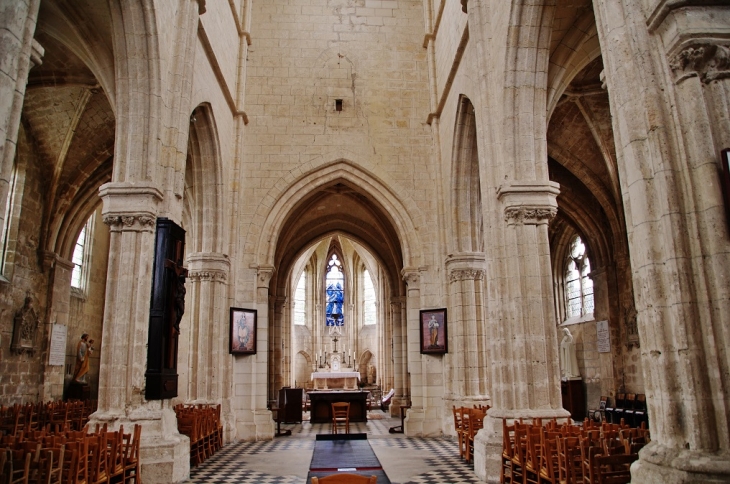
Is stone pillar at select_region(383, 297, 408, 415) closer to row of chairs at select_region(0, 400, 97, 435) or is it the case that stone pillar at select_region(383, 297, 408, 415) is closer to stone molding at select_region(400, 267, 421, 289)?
stone molding at select_region(400, 267, 421, 289)

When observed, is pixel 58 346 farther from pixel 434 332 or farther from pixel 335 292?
pixel 335 292

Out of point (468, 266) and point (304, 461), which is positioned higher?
point (468, 266)

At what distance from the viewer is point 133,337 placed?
7.62 meters

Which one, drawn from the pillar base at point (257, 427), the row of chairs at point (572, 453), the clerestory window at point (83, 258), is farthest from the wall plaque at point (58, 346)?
the row of chairs at point (572, 453)

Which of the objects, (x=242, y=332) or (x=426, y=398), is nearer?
(x=242, y=332)

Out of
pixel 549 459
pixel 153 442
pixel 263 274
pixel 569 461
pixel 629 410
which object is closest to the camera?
pixel 569 461

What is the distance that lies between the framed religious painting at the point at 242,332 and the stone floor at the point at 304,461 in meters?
2.04

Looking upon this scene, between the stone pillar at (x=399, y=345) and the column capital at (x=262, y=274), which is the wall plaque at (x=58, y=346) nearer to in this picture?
the column capital at (x=262, y=274)

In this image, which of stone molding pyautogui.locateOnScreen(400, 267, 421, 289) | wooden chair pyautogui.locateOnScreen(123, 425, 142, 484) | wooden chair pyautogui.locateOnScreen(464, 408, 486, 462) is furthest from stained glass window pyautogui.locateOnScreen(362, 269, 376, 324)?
wooden chair pyautogui.locateOnScreen(123, 425, 142, 484)

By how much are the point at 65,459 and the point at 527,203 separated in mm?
6308

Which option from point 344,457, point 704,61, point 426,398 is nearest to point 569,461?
point 704,61

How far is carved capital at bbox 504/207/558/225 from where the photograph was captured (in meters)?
8.22

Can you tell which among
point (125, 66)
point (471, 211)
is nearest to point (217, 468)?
point (125, 66)

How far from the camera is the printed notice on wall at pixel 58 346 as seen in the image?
47.1 ft
